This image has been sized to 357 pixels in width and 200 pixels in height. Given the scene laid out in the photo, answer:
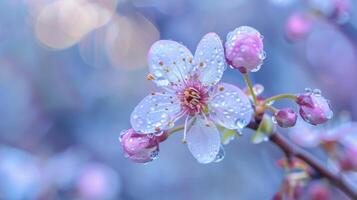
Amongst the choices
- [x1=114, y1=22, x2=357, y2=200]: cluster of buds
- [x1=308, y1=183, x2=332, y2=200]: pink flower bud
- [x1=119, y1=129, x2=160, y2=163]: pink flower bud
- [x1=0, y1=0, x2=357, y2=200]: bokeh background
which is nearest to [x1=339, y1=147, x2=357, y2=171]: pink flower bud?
[x1=308, y1=183, x2=332, y2=200]: pink flower bud

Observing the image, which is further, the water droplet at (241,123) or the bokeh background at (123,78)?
the bokeh background at (123,78)

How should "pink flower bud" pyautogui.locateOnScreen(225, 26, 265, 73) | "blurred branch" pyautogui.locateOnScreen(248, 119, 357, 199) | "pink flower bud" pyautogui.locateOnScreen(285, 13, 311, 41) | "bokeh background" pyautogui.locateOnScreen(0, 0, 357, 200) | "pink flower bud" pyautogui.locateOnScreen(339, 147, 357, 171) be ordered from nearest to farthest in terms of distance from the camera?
"pink flower bud" pyautogui.locateOnScreen(225, 26, 265, 73), "blurred branch" pyautogui.locateOnScreen(248, 119, 357, 199), "pink flower bud" pyautogui.locateOnScreen(339, 147, 357, 171), "pink flower bud" pyautogui.locateOnScreen(285, 13, 311, 41), "bokeh background" pyautogui.locateOnScreen(0, 0, 357, 200)

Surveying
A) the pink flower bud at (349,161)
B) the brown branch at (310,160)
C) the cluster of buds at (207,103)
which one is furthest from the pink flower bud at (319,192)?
the cluster of buds at (207,103)

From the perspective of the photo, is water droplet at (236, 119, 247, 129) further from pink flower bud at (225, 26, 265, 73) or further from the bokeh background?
the bokeh background

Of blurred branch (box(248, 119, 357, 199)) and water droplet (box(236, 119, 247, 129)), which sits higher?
water droplet (box(236, 119, 247, 129))

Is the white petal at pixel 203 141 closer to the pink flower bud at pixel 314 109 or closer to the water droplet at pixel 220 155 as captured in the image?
the water droplet at pixel 220 155

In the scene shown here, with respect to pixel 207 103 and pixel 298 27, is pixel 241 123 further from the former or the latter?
pixel 298 27
